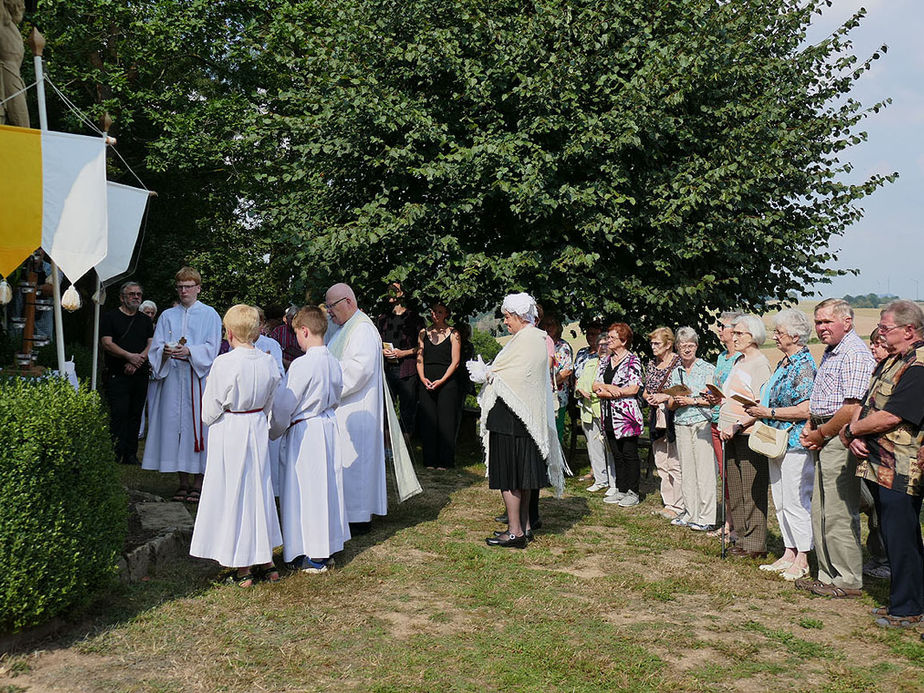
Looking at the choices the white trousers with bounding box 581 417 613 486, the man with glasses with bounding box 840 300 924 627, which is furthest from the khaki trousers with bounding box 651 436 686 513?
the man with glasses with bounding box 840 300 924 627

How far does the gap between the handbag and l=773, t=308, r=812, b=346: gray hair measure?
67 centimetres

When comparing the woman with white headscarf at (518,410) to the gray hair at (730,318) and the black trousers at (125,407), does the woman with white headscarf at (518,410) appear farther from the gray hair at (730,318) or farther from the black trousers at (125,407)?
the black trousers at (125,407)

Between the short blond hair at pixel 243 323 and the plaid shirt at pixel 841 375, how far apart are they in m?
3.94

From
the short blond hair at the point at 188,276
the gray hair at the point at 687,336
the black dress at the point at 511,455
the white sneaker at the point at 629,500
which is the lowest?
the white sneaker at the point at 629,500

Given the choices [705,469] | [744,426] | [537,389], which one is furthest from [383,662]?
[705,469]

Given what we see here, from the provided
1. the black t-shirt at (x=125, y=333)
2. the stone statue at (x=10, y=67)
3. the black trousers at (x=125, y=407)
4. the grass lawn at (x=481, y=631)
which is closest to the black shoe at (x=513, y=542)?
the grass lawn at (x=481, y=631)

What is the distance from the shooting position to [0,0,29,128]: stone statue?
22.1ft

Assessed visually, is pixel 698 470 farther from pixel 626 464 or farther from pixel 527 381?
pixel 527 381

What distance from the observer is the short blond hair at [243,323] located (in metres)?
5.89

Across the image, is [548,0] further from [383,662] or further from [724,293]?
[383,662]

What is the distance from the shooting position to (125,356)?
9.63m

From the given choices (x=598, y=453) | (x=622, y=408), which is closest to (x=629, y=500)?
(x=598, y=453)

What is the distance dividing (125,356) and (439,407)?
3.86 metres

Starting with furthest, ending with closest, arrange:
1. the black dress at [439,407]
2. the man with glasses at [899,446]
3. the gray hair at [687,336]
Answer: the black dress at [439,407] < the gray hair at [687,336] < the man with glasses at [899,446]
